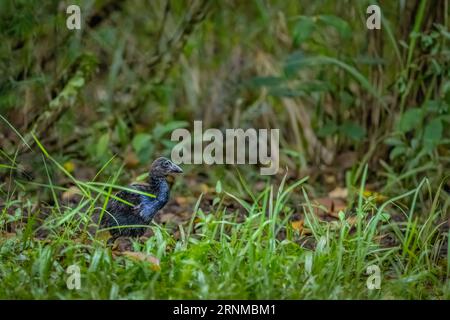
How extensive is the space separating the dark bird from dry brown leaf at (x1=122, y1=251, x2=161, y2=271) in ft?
0.74

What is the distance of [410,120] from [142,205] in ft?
7.22

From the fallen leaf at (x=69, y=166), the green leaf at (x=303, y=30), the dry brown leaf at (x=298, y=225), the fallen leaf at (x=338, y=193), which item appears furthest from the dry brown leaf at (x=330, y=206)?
the fallen leaf at (x=69, y=166)

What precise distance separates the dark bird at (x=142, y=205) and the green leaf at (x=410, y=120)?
1.97 metres

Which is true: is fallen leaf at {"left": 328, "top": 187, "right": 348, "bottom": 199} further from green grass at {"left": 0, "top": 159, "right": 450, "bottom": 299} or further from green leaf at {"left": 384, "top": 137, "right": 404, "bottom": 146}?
green grass at {"left": 0, "top": 159, "right": 450, "bottom": 299}

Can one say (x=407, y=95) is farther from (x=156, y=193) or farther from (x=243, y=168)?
(x=156, y=193)

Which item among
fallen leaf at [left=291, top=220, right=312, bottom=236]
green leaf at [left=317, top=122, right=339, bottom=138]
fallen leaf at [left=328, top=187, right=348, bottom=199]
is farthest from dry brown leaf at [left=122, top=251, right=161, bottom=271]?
green leaf at [left=317, top=122, right=339, bottom=138]

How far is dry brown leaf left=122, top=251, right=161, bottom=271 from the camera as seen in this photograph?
342cm

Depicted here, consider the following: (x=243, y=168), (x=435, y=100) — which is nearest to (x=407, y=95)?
(x=435, y=100)

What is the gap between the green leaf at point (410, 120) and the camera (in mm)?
5191

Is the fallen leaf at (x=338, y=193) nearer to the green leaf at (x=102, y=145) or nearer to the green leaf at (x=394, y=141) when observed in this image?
the green leaf at (x=394, y=141)

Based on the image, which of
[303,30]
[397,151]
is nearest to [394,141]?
[397,151]

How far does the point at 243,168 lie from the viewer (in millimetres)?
5965

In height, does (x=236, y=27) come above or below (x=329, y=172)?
above
